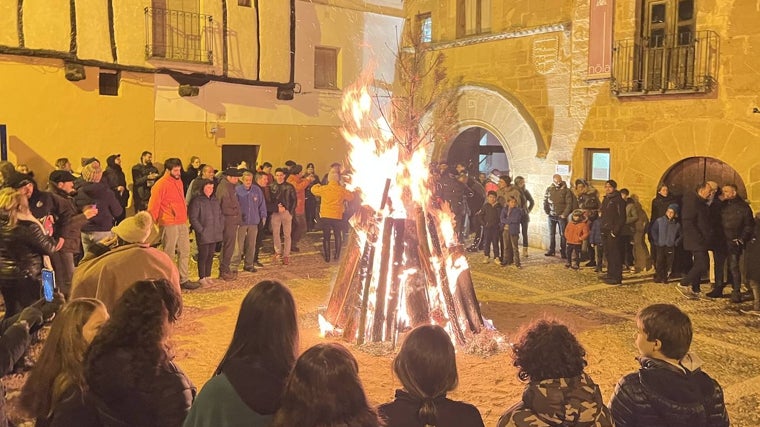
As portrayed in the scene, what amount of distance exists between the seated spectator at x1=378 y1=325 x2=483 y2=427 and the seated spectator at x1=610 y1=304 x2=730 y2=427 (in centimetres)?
91

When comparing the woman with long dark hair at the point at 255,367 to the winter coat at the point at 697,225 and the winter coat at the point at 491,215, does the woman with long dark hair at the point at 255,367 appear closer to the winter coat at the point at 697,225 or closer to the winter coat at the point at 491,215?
the winter coat at the point at 697,225

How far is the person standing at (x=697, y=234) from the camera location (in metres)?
10.7

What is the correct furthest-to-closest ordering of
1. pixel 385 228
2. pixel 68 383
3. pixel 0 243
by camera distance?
pixel 385 228
pixel 0 243
pixel 68 383

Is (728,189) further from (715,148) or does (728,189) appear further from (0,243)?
(0,243)

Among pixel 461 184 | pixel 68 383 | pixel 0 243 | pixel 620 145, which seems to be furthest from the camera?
pixel 461 184

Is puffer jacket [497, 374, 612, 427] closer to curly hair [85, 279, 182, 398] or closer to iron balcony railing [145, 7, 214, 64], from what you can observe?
curly hair [85, 279, 182, 398]

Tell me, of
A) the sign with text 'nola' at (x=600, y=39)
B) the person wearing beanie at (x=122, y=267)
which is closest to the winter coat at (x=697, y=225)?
the sign with text 'nola' at (x=600, y=39)

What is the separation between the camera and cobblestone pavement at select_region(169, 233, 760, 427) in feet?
22.4

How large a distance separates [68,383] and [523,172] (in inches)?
561

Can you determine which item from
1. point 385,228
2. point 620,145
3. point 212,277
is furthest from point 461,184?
point 385,228

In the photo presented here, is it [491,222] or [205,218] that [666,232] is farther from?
[205,218]

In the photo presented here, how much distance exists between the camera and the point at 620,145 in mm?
14039

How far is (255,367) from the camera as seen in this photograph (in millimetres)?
2906

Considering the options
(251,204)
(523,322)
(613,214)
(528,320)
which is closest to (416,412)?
(523,322)
